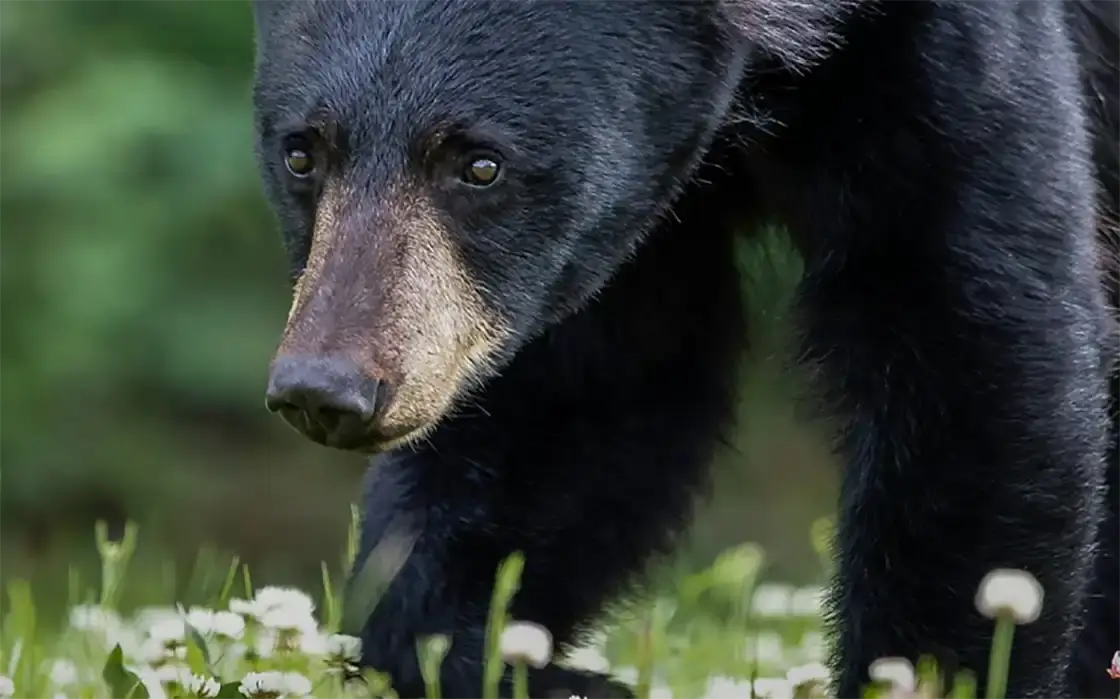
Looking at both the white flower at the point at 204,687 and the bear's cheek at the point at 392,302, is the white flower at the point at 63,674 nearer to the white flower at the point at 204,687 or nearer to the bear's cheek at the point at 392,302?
the white flower at the point at 204,687

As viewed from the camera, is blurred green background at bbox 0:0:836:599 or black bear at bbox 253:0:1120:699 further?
blurred green background at bbox 0:0:836:599

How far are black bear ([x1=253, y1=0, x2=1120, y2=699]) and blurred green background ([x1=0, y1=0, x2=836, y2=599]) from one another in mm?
2790

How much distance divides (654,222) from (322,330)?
777 millimetres

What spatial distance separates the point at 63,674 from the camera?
371 cm

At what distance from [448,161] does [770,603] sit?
1.76m

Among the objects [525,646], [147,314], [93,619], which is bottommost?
[147,314]

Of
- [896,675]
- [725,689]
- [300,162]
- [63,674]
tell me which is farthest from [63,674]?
[896,675]

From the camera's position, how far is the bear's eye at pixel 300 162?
11.2 ft

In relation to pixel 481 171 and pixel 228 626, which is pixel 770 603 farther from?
pixel 481 171

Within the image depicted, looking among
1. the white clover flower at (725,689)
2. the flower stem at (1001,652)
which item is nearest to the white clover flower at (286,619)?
the white clover flower at (725,689)

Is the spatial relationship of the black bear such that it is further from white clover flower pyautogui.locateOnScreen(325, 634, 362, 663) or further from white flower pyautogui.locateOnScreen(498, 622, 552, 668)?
white flower pyautogui.locateOnScreen(498, 622, 552, 668)

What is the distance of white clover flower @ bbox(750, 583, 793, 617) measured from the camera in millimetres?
4656

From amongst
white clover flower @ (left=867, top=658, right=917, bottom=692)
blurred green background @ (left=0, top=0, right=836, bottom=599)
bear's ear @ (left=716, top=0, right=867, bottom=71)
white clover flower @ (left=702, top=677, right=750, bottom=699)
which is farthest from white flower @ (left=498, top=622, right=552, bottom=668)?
blurred green background @ (left=0, top=0, right=836, bottom=599)

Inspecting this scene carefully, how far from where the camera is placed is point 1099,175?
163 inches
